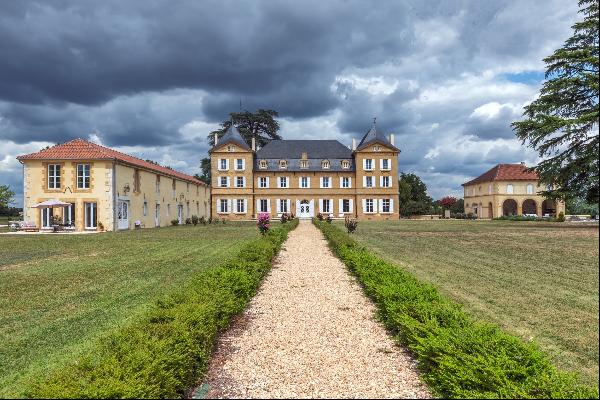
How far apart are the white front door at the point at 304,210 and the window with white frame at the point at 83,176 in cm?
2751

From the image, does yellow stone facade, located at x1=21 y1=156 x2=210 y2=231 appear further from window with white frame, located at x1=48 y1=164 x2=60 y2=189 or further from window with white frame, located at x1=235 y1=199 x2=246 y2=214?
window with white frame, located at x1=235 y1=199 x2=246 y2=214

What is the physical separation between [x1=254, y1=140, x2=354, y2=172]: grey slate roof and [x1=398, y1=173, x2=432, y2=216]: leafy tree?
10234 millimetres

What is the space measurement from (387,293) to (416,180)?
58.4 meters

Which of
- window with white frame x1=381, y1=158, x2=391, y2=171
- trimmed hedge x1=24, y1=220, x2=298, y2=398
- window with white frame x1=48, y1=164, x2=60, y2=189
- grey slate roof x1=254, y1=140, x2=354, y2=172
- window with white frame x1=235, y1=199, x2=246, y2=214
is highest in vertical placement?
grey slate roof x1=254, y1=140, x2=354, y2=172

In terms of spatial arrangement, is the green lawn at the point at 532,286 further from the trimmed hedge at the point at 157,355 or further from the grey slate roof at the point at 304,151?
the grey slate roof at the point at 304,151

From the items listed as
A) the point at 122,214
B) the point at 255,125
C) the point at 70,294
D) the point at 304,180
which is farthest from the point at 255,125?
the point at 70,294

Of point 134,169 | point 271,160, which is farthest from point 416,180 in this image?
point 134,169

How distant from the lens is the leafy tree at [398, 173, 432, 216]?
60625mm

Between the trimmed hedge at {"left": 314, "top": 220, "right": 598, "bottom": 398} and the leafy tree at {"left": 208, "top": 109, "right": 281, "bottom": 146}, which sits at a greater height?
the leafy tree at {"left": 208, "top": 109, "right": 281, "bottom": 146}

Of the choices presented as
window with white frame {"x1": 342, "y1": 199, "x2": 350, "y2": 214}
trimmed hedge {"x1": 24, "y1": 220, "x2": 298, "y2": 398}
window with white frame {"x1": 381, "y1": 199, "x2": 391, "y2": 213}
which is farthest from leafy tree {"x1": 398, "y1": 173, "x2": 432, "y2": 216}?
trimmed hedge {"x1": 24, "y1": 220, "x2": 298, "y2": 398}

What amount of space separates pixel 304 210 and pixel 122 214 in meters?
25.9

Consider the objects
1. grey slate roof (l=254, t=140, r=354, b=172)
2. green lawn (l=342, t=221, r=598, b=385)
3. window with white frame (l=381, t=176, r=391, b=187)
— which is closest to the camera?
green lawn (l=342, t=221, r=598, b=385)

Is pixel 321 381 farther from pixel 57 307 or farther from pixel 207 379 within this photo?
pixel 57 307

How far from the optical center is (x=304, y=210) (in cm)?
5331
